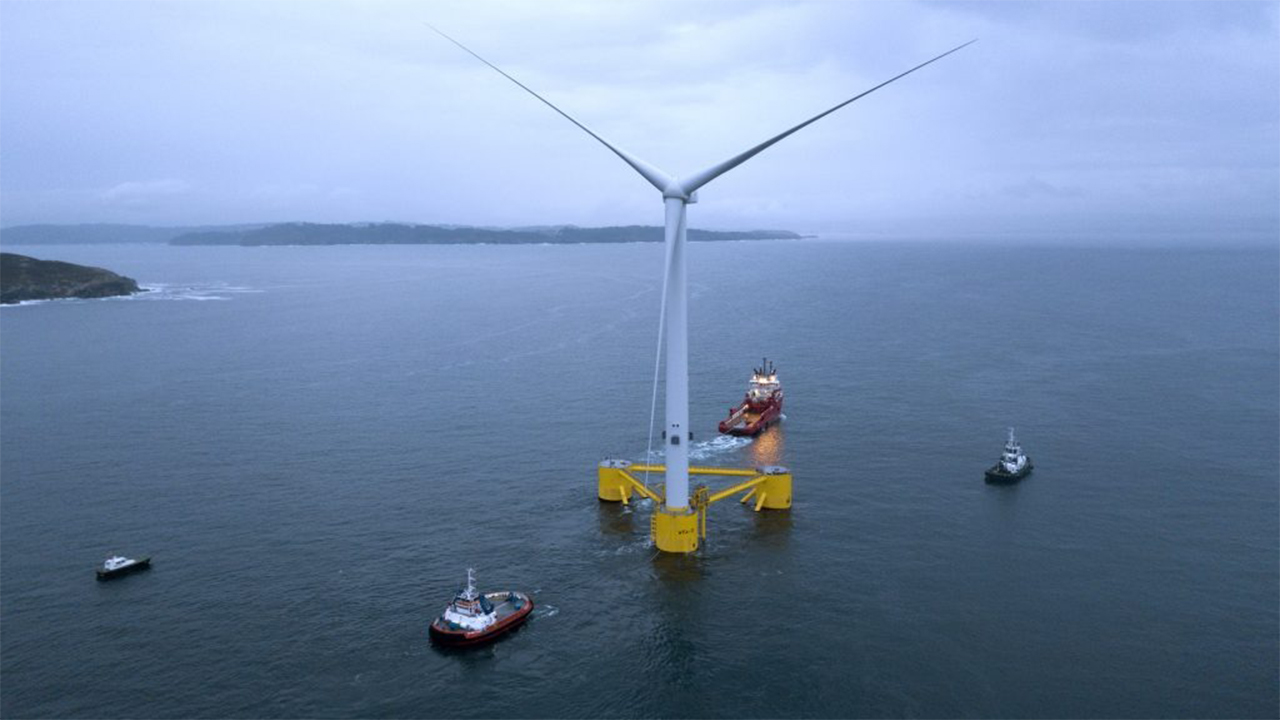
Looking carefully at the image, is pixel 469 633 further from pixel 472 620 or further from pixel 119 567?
pixel 119 567

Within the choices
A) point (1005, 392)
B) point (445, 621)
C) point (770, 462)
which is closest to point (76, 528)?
point (445, 621)

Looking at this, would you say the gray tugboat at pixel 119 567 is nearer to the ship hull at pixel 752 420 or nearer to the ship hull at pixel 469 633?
the ship hull at pixel 469 633

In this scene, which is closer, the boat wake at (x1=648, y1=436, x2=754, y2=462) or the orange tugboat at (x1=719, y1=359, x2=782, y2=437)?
the boat wake at (x1=648, y1=436, x2=754, y2=462)

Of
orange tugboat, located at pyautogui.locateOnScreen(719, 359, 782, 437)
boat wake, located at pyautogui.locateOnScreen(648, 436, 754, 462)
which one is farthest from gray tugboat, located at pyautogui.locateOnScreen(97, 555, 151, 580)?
orange tugboat, located at pyautogui.locateOnScreen(719, 359, 782, 437)

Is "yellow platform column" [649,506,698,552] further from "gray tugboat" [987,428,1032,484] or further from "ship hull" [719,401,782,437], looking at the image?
"ship hull" [719,401,782,437]

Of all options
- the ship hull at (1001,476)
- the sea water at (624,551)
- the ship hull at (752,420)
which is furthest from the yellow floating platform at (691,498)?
the ship hull at (1001,476)

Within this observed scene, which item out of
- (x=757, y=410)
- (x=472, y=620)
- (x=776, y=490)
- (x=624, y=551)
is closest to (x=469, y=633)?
(x=472, y=620)
